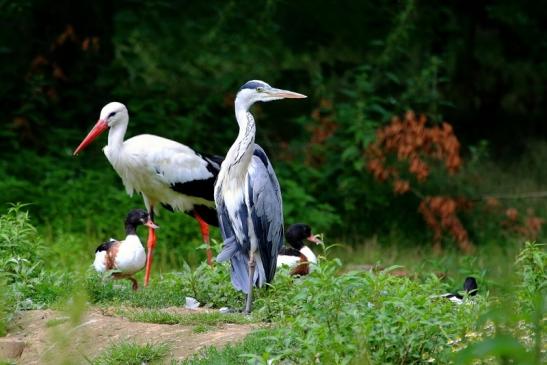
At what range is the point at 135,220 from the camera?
859 cm

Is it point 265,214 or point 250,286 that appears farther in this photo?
point 265,214

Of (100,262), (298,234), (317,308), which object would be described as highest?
(317,308)

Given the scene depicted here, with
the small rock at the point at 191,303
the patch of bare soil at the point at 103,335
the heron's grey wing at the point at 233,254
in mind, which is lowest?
the small rock at the point at 191,303

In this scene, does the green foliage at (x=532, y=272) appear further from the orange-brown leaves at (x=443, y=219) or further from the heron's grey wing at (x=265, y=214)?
the orange-brown leaves at (x=443, y=219)

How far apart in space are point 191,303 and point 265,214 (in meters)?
0.70

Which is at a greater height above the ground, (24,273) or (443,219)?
(24,273)

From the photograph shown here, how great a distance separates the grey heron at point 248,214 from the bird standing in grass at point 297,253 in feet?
1.89

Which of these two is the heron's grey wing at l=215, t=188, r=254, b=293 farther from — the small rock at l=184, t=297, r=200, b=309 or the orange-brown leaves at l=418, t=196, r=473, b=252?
the orange-brown leaves at l=418, t=196, r=473, b=252

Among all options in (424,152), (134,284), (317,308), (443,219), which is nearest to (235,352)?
(317,308)

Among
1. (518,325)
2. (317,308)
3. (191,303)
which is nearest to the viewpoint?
(518,325)

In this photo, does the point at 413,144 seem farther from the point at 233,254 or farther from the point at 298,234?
the point at 233,254

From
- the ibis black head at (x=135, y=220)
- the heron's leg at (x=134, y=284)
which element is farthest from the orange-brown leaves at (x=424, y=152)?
the heron's leg at (x=134, y=284)

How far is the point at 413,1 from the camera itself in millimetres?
11508

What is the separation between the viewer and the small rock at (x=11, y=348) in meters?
5.86
